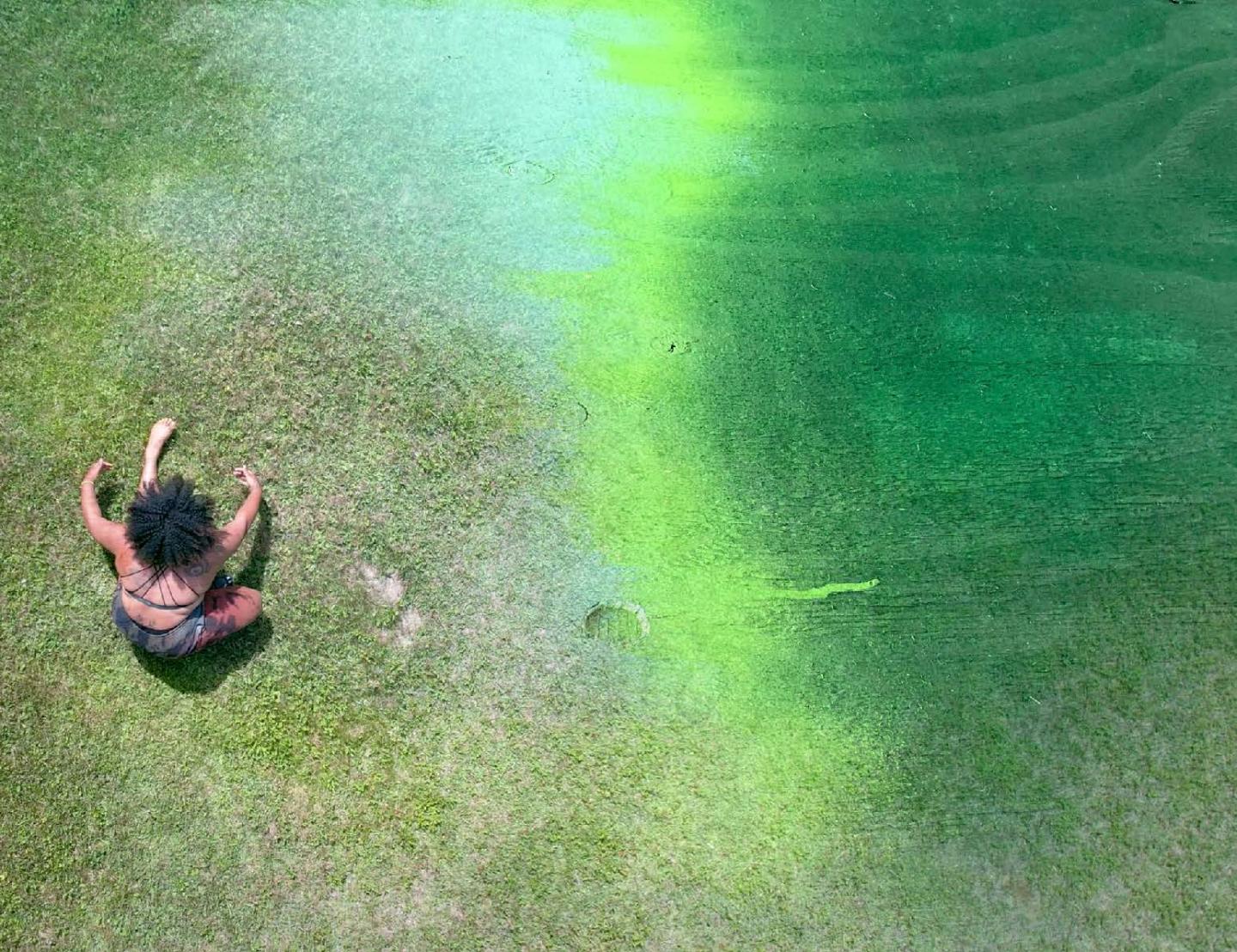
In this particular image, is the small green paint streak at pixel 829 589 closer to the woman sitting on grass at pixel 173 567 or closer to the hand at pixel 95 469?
the woman sitting on grass at pixel 173 567

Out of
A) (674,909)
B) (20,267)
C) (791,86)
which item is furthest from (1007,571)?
(20,267)

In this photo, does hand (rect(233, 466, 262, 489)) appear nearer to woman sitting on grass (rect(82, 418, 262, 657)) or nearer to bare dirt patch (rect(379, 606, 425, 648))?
woman sitting on grass (rect(82, 418, 262, 657))

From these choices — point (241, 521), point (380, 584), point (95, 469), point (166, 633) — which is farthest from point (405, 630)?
point (95, 469)

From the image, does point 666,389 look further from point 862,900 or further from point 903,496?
point 862,900

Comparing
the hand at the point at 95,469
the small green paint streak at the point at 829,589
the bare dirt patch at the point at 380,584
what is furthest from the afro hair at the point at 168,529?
the small green paint streak at the point at 829,589

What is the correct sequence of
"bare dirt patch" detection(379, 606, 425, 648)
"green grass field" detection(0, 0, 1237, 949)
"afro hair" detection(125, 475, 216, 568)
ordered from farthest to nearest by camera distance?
1. "bare dirt patch" detection(379, 606, 425, 648)
2. "green grass field" detection(0, 0, 1237, 949)
3. "afro hair" detection(125, 475, 216, 568)

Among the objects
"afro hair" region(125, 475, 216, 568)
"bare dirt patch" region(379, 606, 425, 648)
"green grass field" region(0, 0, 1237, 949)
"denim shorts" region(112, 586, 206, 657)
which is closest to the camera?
"afro hair" region(125, 475, 216, 568)

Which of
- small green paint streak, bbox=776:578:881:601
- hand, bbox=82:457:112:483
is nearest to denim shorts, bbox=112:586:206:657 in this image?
hand, bbox=82:457:112:483

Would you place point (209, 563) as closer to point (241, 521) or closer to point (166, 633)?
point (241, 521)
